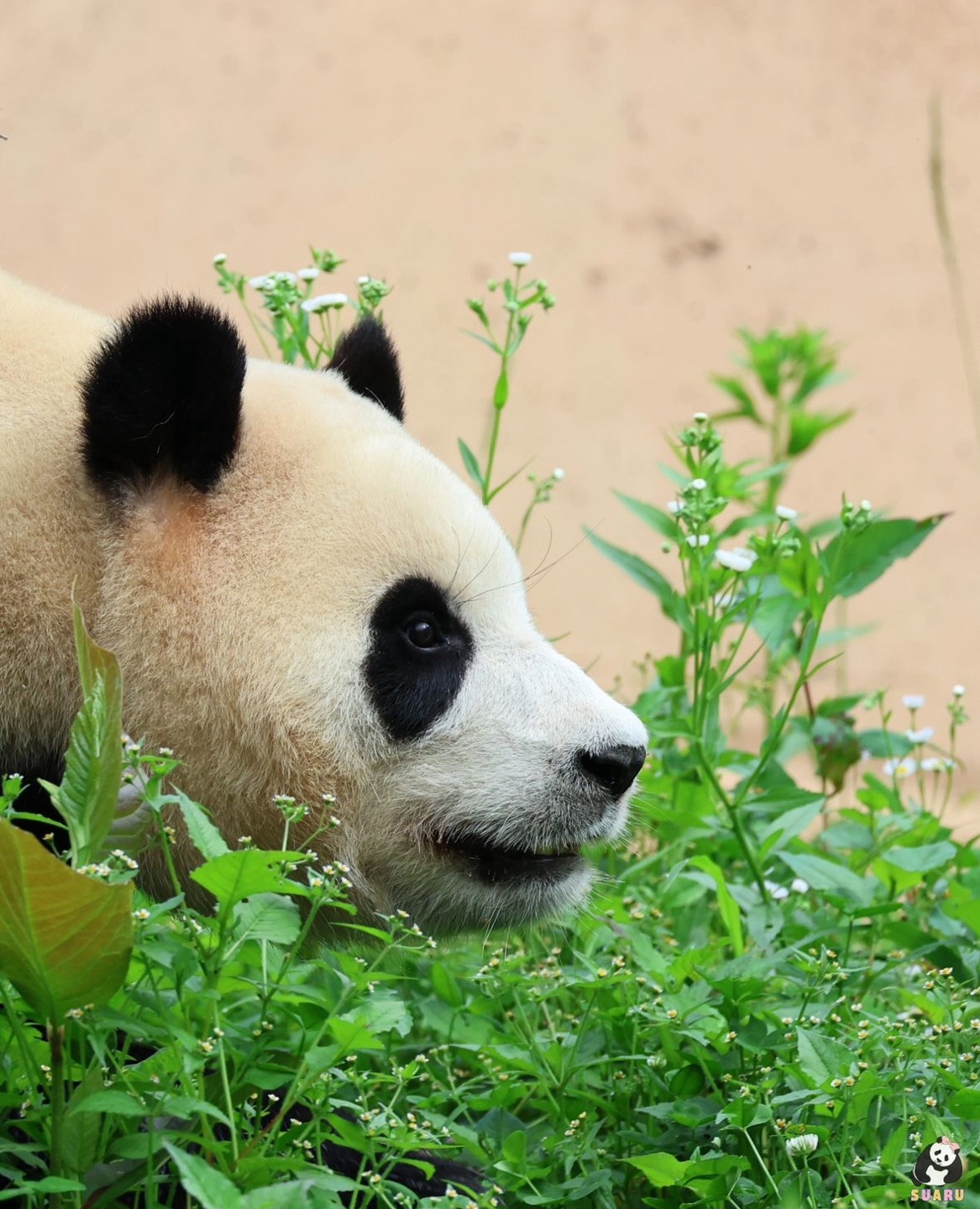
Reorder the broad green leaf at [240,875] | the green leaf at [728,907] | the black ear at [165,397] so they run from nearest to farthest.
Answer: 1. the broad green leaf at [240,875]
2. the black ear at [165,397]
3. the green leaf at [728,907]

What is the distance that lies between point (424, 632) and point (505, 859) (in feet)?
0.94

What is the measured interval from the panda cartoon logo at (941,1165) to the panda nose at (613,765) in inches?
20.7

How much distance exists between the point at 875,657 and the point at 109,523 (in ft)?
13.3

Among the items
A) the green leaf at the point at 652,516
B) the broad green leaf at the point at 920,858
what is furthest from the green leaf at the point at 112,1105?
the green leaf at the point at 652,516

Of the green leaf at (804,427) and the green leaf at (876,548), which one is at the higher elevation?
the green leaf at (804,427)

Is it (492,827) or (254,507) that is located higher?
(254,507)

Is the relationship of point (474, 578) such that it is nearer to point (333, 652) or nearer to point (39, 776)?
point (333, 652)

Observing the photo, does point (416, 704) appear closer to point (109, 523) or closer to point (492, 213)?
point (109, 523)

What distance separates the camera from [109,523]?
1.72 metres

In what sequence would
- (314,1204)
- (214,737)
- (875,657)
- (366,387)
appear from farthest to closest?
(875,657), (366,387), (214,737), (314,1204)

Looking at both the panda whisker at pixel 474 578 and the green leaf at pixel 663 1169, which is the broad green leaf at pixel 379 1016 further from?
the panda whisker at pixel 474 578

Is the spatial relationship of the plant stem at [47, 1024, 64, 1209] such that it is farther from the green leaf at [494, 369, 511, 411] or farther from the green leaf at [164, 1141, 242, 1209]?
the green leaf at [494, 369, 511, 411]

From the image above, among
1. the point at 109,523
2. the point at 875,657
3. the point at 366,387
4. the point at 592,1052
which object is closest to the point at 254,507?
the point at 109,523

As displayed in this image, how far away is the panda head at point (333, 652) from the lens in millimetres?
1685
